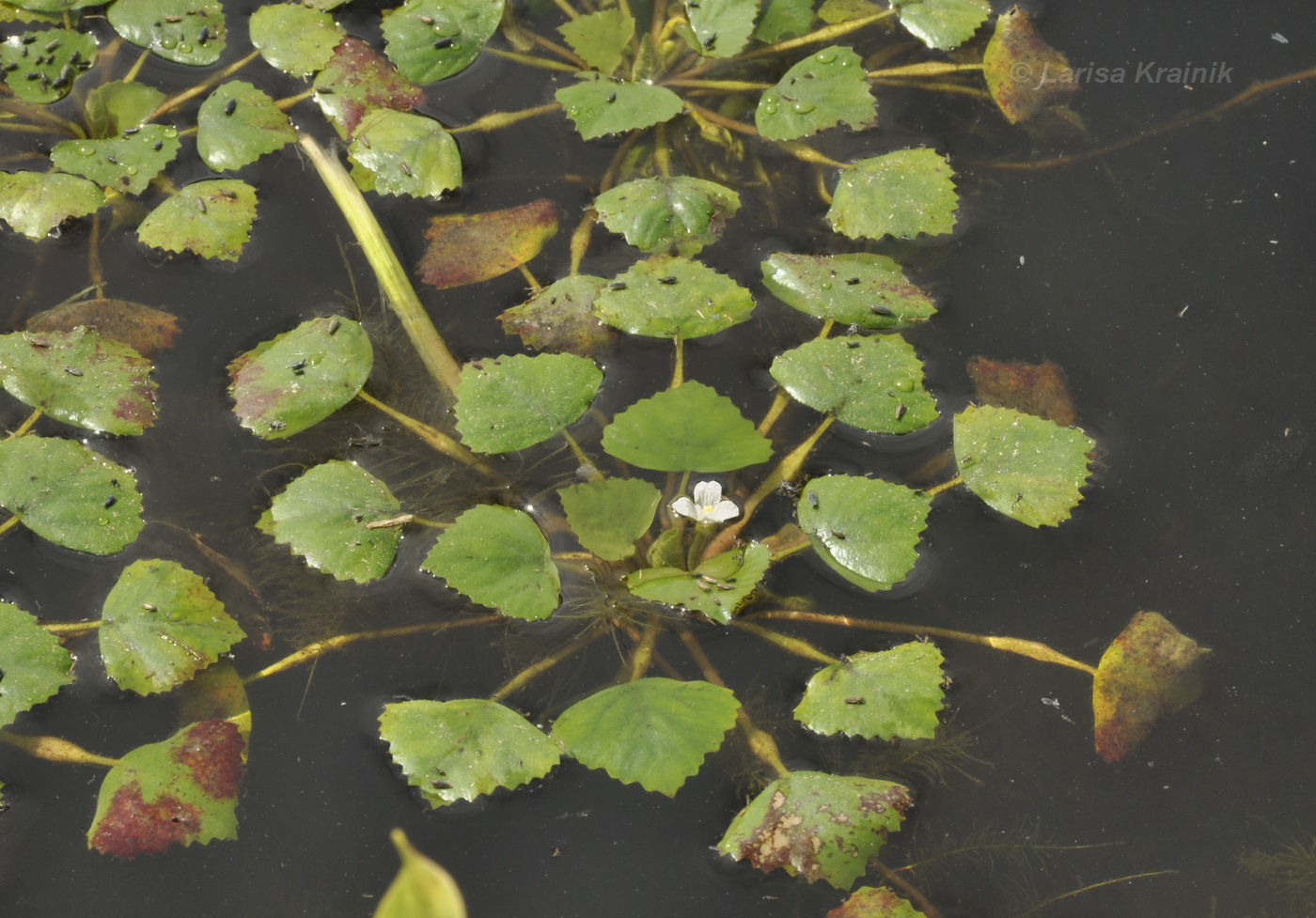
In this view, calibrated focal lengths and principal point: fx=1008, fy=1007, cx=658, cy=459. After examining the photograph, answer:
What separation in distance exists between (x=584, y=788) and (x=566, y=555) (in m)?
0.44

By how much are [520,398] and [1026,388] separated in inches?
41.3

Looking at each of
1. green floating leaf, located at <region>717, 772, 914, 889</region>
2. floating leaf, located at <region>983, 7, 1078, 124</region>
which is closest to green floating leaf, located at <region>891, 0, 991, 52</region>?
floating leaf, located at <region>983, 7, 1078, 124</region>

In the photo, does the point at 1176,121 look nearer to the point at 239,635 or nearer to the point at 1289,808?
the point at 1289,808

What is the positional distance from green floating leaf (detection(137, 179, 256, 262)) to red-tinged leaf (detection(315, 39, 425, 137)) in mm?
300

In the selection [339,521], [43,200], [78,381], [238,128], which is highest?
[238,128]

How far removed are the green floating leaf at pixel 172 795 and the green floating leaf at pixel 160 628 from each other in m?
0.12

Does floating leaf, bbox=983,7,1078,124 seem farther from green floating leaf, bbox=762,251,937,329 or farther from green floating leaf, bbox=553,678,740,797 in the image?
green floating leaf, bbox=553,678,740,797

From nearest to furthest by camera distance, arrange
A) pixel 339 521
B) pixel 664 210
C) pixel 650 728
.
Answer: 1. pixel 650 728
2. pixel 339 521
3. pixel 664 210

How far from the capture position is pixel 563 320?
212 centimetres

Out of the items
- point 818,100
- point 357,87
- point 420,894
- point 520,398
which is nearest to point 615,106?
point 818,100

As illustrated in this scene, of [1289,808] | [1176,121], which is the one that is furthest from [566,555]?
[1176,121]

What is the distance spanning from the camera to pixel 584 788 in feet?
6.16

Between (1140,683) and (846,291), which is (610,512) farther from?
(1140,683)

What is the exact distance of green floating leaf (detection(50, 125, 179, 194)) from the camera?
7.44 ft
